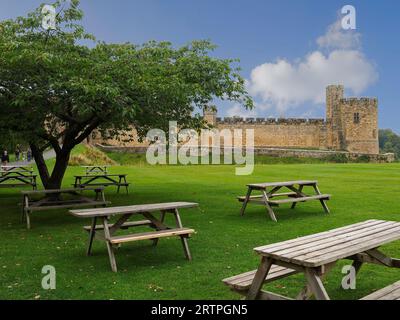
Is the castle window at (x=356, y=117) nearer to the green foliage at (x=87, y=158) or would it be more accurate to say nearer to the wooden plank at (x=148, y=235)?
the green foliage at (x=87, y=158)

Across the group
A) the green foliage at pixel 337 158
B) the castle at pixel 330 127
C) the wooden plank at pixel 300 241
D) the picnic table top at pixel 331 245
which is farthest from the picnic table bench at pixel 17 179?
the castle at pixel 330 127

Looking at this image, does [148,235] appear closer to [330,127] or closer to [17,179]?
[17,179]

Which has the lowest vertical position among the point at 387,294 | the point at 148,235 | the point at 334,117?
the point at 387,294

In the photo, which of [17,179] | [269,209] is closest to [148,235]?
[269,209]

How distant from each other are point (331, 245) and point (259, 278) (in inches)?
33.2

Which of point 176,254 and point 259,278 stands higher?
point 259,278

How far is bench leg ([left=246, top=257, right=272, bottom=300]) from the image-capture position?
4250mm

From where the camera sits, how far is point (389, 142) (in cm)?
10038

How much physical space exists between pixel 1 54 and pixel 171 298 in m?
7.04

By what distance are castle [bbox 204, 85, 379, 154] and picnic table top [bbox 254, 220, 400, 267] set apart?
56320 millimetres

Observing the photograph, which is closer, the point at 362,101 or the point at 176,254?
the point at 176,254

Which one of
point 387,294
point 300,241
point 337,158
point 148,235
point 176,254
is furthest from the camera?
point 337,158

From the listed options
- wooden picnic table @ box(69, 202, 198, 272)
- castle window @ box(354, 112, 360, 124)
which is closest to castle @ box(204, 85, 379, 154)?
castle window @ box(354, 112, 360, 124)

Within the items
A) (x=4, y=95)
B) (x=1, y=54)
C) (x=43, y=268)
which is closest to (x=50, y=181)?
(x=4, y=95)
